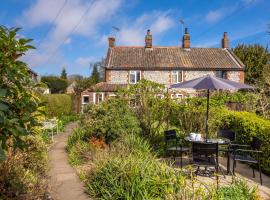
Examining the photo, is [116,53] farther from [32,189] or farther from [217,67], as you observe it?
[32,189]

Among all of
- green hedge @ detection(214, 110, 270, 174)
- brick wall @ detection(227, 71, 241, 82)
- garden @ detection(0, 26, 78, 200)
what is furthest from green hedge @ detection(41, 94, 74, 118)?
brick wall @ detection(227, 71, 241, 82)

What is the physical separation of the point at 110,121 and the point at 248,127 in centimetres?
447

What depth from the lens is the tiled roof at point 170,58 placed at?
Answer: 28906mm

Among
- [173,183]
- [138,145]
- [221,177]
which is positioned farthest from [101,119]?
[173,183]

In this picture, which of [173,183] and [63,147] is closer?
[173,183]

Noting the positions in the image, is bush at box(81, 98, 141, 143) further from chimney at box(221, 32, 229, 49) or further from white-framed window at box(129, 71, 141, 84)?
chimney at box(221, 32, 229, 49)

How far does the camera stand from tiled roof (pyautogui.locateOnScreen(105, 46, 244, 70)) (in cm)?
2891

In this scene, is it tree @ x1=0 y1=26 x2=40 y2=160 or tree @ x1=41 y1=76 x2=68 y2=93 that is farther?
tree @ x1=41 y1=76 x2=68 y2=93

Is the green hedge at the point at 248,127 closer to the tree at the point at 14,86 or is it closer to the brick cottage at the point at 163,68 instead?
the tree at the point at 14,86

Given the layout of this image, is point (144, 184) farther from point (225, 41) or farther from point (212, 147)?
point (225, 41)

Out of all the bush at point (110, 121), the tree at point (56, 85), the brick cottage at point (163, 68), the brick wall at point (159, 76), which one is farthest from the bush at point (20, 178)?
the tree at point (56, 85)

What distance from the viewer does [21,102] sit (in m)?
2.69

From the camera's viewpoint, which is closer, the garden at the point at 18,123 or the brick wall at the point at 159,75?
Result: the garden at the point at 18,123

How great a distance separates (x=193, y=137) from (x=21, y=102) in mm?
6033
